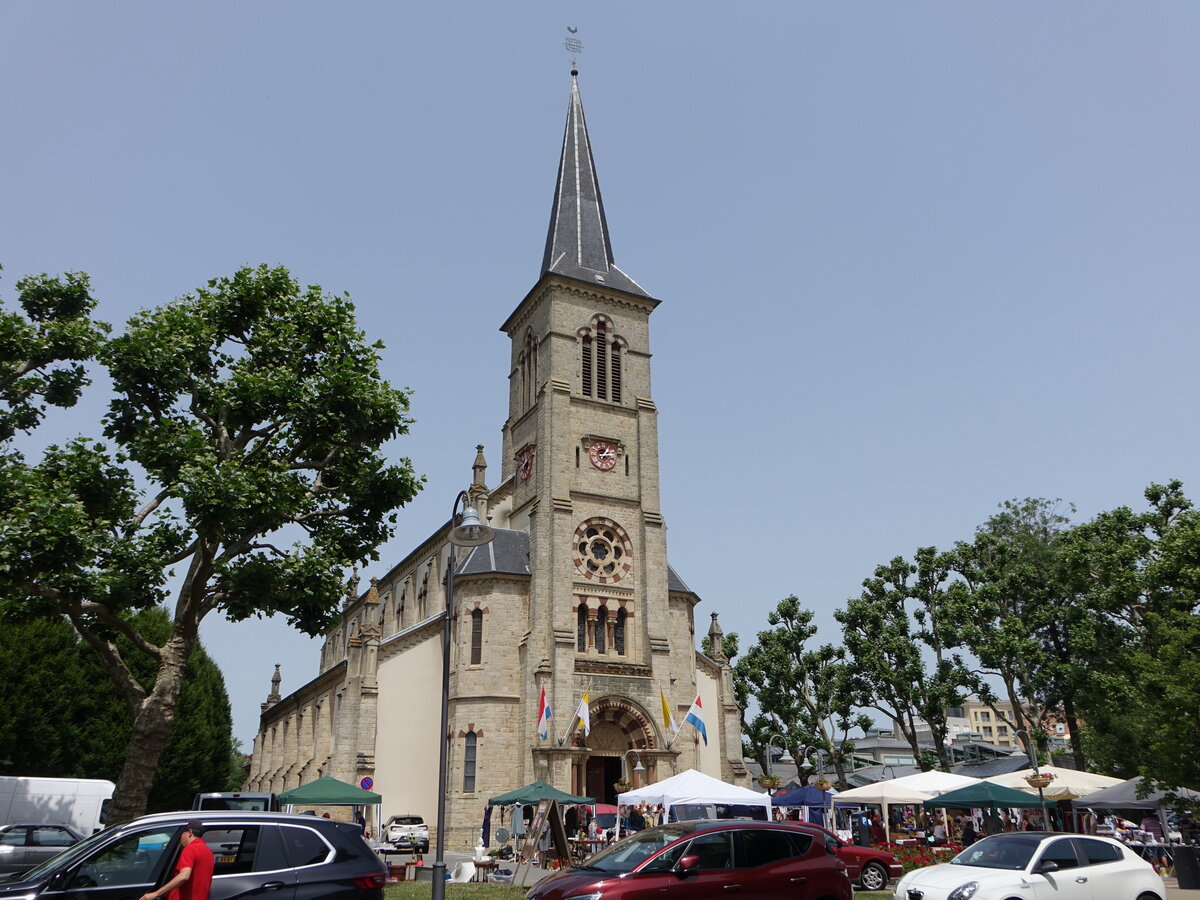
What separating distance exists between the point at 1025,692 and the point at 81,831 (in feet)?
122

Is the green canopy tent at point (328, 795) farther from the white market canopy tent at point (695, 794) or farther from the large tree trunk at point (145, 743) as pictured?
the large tree trunk at point (145, 743)

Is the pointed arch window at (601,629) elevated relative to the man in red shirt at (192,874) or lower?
elevated

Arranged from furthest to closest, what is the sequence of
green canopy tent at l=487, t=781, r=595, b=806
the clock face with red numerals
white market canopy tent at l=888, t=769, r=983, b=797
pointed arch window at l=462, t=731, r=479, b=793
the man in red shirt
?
the clock face with red numerals
pointed arch window at l=462, t=731, r=479, b=793
green canopy tent at l=487, t=781, r=595, b=806
white market canopy tent at l=888, t=769, r=983, b=797
the man in red shirt

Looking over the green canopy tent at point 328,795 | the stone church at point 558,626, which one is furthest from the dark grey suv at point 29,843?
the stone church at point 558,626

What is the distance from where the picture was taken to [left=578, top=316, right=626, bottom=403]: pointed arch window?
136 ft

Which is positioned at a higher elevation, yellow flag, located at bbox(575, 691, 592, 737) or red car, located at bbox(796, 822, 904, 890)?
yellow flag, located at bbox(575, 691, 592, 737)

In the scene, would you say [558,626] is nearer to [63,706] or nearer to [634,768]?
[634,768]

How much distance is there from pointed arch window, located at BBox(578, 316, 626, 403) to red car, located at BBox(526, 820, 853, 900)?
100 ft

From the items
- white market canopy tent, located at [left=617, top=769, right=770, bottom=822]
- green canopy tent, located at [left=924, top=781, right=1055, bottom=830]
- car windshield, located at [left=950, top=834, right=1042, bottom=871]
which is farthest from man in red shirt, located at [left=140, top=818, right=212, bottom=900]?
green canopy tent, located at [left=924, top=781, right=1055, bottom=830]

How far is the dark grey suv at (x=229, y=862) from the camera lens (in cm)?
861

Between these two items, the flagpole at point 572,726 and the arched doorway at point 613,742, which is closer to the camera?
the flagpole at point 572,726

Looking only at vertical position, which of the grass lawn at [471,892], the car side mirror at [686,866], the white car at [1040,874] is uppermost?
the car side mirror at [686,866]

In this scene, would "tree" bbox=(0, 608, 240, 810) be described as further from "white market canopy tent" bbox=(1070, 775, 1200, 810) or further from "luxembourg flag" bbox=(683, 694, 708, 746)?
"white market canopy tent" bbox=(1070, 775, 1200, 810)

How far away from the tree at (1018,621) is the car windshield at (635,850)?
31267 millimetres
